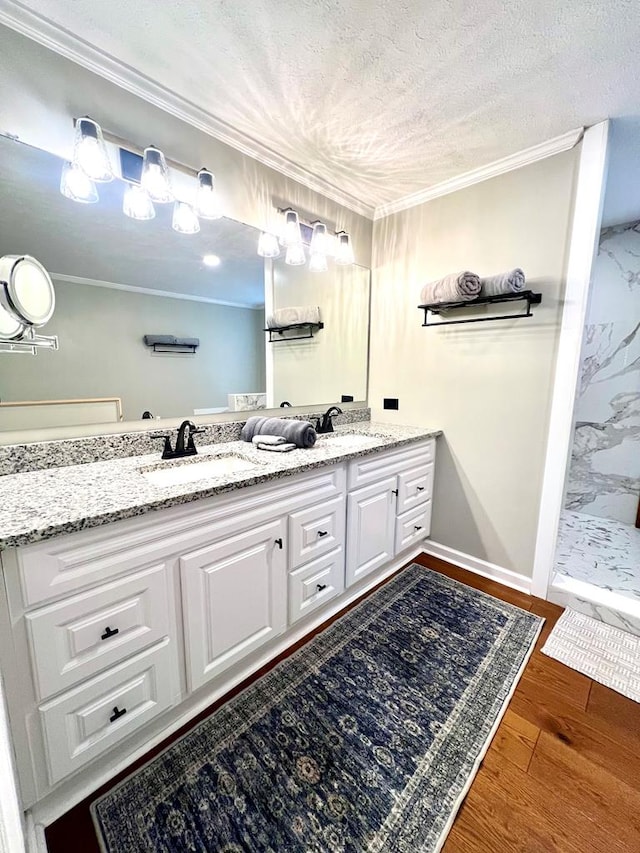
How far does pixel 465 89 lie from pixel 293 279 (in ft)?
3.71

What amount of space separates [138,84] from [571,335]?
86.4 inches

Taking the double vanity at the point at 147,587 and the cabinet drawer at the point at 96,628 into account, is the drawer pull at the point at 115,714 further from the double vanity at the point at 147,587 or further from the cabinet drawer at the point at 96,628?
the cabinet drawer at the point at 96,628

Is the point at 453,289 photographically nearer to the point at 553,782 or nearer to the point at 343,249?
the point at 343,249

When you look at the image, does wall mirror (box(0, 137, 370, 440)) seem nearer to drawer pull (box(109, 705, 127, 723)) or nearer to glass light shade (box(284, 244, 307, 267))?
glass light shade (box(284, 244, 307, 267))

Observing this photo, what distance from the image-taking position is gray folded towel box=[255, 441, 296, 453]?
5.44ft

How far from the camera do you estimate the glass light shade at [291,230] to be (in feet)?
6.31

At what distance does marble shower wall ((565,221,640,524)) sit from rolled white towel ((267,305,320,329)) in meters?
2.07

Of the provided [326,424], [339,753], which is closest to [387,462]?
[326,424]

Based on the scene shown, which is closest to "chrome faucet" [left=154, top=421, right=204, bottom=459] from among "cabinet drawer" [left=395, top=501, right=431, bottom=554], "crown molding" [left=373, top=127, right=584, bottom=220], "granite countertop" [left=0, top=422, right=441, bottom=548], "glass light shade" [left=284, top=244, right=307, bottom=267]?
"granite countertop" [left=0, top=422, right=441, bottom=548]

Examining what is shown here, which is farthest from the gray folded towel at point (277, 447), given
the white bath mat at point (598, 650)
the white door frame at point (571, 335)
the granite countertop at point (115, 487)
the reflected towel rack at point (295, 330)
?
the white bath mat at point (598, 650)

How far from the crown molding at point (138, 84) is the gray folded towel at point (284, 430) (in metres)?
1.35

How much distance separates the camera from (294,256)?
2.05m

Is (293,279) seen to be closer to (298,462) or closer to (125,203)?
(125,203)

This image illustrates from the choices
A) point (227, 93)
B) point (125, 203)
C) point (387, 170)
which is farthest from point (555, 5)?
point (125, 203)
